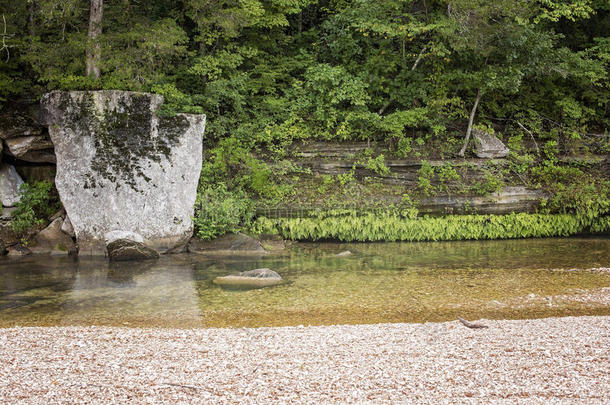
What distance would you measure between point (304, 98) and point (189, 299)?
1072 cm

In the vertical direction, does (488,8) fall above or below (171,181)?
above

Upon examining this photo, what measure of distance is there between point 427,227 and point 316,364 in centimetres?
1049

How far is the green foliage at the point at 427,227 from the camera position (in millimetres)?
14672

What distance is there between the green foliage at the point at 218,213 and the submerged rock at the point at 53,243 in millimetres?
3616

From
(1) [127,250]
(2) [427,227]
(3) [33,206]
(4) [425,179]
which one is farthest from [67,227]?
(4) [425,179]

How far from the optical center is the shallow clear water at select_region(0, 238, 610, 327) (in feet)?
25.5

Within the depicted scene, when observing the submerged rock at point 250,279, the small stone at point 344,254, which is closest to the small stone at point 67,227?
the submerged rock at point 250,279

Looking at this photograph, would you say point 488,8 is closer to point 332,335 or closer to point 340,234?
point 340,234

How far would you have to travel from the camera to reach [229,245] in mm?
13594

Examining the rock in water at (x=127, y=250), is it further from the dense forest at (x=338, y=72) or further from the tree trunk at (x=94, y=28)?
the tree trunk at (x=94, y=28)

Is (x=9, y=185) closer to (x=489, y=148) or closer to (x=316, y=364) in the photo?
(x=316, y=364)

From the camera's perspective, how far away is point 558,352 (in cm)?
543

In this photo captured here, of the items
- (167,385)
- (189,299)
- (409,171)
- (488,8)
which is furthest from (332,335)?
(488,8)

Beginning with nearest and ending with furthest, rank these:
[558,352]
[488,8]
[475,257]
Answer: [558,352], [475,257], [488,8]
